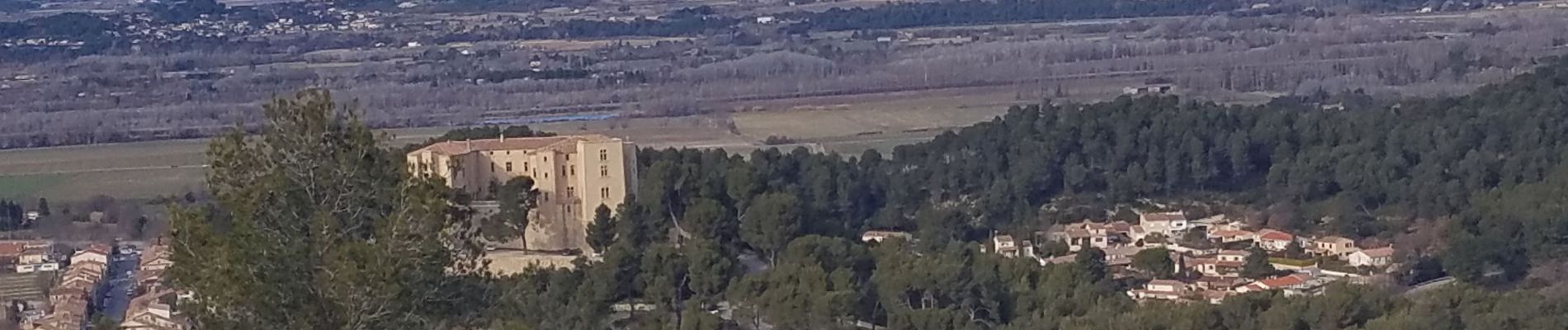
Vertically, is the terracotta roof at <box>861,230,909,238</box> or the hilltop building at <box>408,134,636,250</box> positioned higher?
the hilltop building at <box>408,134,636,250</box>

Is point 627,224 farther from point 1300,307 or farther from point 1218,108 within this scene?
point 1218,108

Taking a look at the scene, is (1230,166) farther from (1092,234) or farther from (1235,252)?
(1235,252)

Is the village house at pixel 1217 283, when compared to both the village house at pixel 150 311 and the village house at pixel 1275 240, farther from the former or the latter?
the village house at pixel 150 311

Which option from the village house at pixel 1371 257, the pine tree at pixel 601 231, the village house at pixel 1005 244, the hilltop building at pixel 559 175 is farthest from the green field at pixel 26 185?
the village house at pixel 1371 257

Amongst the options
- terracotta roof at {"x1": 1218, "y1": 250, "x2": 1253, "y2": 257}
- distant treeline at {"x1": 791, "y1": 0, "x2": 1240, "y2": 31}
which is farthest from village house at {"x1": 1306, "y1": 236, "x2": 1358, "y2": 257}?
distant treeline at {"x1": 791, "y1": 0, "x2": 1240, "y2": 31}

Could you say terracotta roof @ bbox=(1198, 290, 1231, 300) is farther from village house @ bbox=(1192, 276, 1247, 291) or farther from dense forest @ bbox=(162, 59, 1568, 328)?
dense forest @ bbox=(162, 59, 1568, 328)

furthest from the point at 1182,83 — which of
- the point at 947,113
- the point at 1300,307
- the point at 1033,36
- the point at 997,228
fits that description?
the point at 1300,307

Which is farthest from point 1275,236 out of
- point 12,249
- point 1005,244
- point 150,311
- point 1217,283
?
point 12,249
